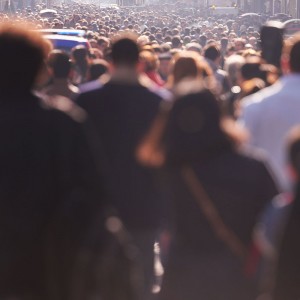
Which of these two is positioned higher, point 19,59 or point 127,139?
point 19,59

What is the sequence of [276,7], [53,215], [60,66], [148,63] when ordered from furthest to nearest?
[276,7] → [148,63] → [60,66] → [53,215]

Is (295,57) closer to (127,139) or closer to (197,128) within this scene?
(127,139)

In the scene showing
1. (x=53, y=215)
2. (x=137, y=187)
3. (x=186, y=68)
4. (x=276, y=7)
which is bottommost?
(x=276, y=7)

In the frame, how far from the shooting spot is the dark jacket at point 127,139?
5750 mm

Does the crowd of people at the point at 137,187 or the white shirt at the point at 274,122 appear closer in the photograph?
the crowd of people at the point at 137,187

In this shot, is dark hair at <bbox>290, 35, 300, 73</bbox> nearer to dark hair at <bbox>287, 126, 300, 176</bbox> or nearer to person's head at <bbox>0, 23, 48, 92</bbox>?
dark hair at <bbox>287, 126, 300, 176</bbox>

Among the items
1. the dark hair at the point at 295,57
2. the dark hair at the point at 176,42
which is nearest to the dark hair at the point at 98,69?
the dark hair at the point at 295,57

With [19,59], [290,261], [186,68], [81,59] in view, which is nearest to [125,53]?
[186,68]

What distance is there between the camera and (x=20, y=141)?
12.6ft

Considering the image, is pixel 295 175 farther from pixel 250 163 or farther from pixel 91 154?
pixel 91 154

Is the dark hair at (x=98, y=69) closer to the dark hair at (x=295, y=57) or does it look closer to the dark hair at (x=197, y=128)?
the dark hair at (x=295, y=57)

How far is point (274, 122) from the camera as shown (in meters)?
5.74

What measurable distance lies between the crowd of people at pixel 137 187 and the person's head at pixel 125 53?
0.5 inches

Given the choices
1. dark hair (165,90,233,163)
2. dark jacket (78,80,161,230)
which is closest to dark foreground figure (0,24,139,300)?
dark hair (165,90,233,163)
